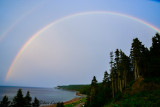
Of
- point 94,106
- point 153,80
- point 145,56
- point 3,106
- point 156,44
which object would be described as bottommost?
point 3,106

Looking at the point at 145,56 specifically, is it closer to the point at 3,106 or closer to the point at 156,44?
the point at 156,44

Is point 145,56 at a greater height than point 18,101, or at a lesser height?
greater

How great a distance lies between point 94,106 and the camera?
29.3m

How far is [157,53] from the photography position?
94.7 feet

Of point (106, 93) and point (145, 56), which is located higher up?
point (145, 56)

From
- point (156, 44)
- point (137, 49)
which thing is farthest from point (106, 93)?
point (156, 44)

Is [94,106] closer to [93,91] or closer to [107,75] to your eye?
[93,91]

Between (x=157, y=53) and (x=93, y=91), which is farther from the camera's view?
(x=93, y=91)

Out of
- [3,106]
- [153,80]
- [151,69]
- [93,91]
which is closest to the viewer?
[153,80]

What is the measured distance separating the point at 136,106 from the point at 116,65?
2051 cm

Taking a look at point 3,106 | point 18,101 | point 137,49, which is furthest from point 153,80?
point 3,106

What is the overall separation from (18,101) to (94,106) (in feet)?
75.1

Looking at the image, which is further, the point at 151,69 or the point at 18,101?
the point at 18,101

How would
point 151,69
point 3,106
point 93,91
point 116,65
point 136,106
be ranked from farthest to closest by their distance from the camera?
point 93,91 → point 3,106 → point 116,65 → point 151,69 → point 136,106
